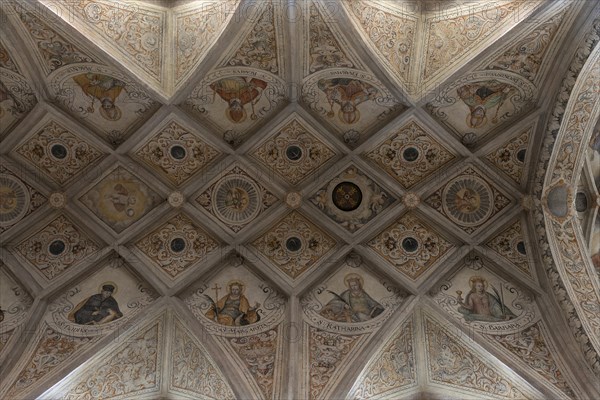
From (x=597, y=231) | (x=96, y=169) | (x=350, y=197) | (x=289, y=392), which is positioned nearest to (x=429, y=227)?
(x=350, y=197)

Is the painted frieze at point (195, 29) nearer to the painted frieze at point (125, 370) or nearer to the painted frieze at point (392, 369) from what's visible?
the painted frieze at point (125, 370)

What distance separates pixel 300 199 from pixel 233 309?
243cm

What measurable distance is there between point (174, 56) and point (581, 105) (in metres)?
6.91

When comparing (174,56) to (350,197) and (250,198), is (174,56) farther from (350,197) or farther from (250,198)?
(350,197)

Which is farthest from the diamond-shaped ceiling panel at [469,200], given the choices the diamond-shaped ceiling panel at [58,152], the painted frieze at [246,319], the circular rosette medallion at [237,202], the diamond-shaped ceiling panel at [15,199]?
the diamond-shaped ceiling panel at [15,199]

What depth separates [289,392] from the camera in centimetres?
1129

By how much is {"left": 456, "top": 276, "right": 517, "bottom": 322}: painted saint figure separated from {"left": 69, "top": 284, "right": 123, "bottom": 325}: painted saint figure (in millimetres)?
6261

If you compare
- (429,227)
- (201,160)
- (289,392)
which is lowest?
(289,392)

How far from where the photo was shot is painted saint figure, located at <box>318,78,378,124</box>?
1205 cm

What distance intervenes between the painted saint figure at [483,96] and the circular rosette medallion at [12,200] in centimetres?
830

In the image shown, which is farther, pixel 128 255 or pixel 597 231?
pixel 128 255

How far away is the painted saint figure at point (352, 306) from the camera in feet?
40.5

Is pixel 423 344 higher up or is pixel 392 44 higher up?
pixel 392 44

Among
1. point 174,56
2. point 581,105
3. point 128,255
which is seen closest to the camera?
point 581,105
